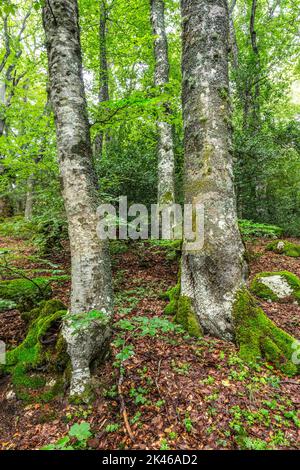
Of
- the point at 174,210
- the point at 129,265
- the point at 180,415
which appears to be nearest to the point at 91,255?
the point at 180,415

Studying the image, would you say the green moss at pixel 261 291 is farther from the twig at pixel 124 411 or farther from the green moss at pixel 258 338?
the twig at pixel 124 411

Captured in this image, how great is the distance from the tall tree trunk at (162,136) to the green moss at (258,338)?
398cm

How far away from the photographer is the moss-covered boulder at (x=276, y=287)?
182 inches

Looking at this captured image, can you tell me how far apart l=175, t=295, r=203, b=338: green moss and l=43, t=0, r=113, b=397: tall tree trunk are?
3.51 ft

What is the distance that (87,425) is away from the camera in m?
2.24

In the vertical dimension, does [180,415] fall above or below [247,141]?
below

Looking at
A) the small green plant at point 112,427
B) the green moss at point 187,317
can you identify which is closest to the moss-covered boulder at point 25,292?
the green moss at point 187,317

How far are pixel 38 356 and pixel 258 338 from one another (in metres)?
2.62

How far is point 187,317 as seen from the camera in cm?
347

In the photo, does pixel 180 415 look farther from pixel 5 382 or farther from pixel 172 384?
pixel 5 382
